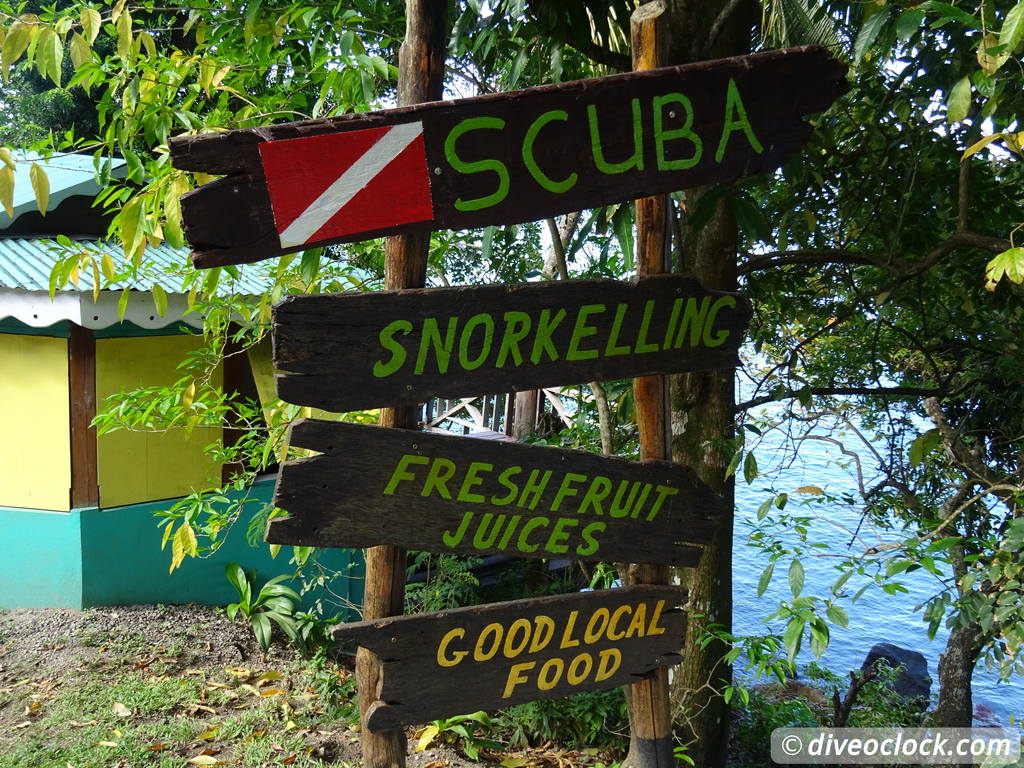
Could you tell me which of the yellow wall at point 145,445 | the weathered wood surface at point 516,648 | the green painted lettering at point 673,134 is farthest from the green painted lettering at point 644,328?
the yellow wall at point 145,445

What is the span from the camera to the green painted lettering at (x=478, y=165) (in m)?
1.98

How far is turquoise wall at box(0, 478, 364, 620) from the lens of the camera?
17.8 ft

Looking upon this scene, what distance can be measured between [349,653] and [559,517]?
13.0 feet

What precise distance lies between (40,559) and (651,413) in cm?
491

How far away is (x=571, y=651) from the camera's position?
7.64ft

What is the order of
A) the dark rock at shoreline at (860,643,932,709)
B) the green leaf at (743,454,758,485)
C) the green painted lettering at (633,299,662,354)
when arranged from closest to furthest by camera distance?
the green painted lettering at (633,299,662,354), the green leaf at (743,454,758,485), the dark rock at shoreline at (860,643,932,709)

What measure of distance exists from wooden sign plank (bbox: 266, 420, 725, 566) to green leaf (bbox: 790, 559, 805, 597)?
325 mm

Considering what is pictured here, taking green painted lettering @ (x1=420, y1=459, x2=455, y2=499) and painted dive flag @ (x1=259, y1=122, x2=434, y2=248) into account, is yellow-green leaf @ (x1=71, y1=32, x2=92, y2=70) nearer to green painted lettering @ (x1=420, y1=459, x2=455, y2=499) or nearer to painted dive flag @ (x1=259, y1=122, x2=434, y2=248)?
painted dive flag @ (x1=259, y1=122, x2=434, y2=248)

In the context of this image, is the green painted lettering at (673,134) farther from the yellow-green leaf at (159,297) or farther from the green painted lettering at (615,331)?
the yellow-green leaf at (159,297)

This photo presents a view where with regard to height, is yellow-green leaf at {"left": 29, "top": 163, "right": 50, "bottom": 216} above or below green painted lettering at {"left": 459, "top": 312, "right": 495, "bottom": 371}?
above

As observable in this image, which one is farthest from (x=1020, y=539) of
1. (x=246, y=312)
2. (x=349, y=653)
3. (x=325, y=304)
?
(x=349, y=653)

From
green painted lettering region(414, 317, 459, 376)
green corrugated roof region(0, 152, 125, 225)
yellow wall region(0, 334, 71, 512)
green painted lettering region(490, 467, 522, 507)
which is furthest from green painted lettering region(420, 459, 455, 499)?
yellow wall region(0, 334, 71, 512)

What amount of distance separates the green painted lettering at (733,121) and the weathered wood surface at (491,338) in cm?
39

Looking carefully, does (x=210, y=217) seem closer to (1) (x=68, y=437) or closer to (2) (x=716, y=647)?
(2) (x=716, y=647)
